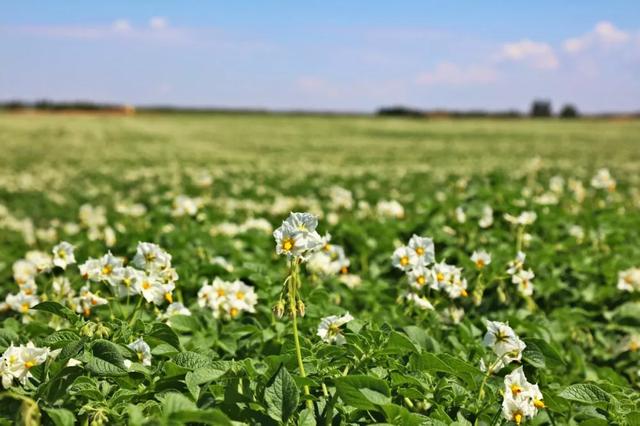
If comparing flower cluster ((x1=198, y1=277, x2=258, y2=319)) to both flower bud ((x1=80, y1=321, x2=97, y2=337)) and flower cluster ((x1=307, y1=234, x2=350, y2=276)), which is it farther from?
flower bud ((x1=80, y1=321, x2=97, y2=337))

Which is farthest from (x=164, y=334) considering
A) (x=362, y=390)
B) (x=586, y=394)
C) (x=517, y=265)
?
(x=517, y=265)

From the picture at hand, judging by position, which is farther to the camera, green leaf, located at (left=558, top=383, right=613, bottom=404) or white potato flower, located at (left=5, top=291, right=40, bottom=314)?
white potato flower, located at (left=5, top=291, right=40, bottom=314)

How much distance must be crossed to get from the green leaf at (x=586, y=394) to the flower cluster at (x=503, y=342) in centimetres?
20

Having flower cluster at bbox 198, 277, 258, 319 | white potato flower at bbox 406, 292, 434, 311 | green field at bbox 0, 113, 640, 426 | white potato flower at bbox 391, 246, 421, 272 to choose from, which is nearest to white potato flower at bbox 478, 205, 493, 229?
green field at bbox 0, 113, 640, 426

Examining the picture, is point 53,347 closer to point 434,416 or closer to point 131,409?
point 131,409

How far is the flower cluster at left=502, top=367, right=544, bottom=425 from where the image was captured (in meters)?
1.96

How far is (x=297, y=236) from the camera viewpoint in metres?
1.97

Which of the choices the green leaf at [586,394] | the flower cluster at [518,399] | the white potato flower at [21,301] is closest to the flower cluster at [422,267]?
the green leaf at [586,394]

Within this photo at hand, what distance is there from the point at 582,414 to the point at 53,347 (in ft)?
6.07

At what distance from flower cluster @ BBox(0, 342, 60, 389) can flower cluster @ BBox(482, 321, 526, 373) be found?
58.1 inches

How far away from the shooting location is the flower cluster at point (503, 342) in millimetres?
2180

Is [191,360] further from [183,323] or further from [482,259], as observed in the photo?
[482,259]

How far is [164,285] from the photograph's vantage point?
255 cm

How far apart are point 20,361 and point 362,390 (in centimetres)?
109
